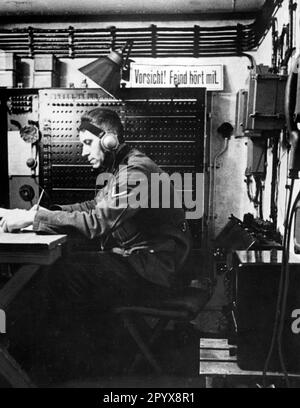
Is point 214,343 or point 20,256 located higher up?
point 20,256

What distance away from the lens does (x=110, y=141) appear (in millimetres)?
2238

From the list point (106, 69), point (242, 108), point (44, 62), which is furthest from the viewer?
point (44, 62)

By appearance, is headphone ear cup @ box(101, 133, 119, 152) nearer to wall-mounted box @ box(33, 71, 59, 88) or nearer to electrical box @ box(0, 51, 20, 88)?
wall-mounted box @ box(33, 71, 59, 88)

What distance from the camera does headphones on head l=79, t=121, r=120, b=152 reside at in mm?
2240

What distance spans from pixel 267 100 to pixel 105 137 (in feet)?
3.76

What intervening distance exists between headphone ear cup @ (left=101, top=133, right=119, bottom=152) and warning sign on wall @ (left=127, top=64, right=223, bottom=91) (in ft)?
7.16

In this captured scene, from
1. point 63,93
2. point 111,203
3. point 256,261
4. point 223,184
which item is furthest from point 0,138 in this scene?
point 256,261

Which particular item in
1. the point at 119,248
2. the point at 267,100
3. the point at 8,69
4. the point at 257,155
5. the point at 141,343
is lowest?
the point at 141,343

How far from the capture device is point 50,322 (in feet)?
6.73

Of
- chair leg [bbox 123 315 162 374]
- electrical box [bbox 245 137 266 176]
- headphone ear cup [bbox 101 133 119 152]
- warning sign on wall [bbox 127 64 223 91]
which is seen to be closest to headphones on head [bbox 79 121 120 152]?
headphone ear cup [bbox 101 133 119 152]

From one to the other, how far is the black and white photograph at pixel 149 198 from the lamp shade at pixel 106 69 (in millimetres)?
11
